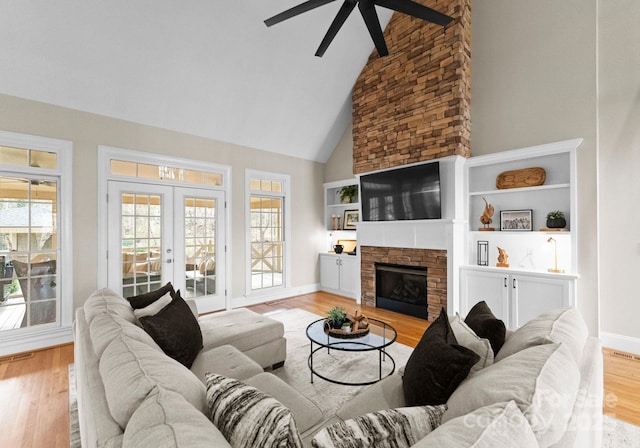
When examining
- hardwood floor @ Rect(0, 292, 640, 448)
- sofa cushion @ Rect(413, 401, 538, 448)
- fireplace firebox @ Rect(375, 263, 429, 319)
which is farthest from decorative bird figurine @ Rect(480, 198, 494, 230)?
sofa cushion @ Rect(413, 401, 538, 448)

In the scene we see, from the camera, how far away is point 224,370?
2.03 metres

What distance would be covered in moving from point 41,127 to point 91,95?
665mm

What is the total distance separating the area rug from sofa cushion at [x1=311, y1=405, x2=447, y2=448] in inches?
57.4

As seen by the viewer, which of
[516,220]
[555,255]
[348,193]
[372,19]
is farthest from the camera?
[348,193]

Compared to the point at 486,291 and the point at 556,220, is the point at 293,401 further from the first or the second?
the point at 556,220

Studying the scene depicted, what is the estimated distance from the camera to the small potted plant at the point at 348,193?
614 cm

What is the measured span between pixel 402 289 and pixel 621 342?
2.58 metres

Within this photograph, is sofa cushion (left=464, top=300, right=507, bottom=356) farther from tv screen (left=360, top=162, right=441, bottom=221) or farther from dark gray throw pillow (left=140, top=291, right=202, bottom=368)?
tv screen (left=360, top=162, right=441, bottom=221)

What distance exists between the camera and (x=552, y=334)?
145 cm

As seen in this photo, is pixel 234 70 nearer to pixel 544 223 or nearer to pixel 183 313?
pixel 183 313

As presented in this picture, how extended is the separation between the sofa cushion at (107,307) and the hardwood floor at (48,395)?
33.3 inches

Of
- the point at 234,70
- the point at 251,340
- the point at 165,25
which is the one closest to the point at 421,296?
the point at 251,340

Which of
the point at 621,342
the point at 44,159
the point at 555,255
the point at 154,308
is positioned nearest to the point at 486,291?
the point at 555,255

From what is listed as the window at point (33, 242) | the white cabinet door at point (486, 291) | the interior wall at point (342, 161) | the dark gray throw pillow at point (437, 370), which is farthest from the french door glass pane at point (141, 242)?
the white cabinet door at point (486, 291)
